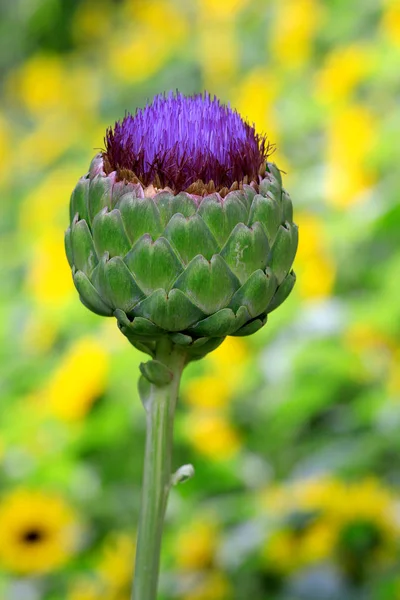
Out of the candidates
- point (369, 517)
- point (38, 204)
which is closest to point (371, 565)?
point (369, 517)

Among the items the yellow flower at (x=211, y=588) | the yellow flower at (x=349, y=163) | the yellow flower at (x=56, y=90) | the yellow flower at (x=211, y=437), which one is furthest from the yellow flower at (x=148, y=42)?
the yellow flower at (x=211, y=588)

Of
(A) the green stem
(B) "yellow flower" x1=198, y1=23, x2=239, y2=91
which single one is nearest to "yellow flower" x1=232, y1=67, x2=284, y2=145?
(B) "yellow flower" x1=198, y1=23, x2=239, y2=91

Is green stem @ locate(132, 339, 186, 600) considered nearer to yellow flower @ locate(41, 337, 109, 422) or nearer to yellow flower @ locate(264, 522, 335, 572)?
yellow flower @ locate(264, 522, 335, 572)

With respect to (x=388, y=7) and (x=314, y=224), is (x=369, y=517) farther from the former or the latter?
(x=388, y=7)

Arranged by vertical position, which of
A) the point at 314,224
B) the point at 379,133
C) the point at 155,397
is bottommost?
the point at 155,397

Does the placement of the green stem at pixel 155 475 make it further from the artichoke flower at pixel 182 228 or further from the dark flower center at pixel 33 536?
the dark flower center at pixel 33 536

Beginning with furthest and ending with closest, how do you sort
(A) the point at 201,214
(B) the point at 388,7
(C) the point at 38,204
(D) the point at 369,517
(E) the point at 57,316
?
(C) the point at 38,204
(B) the point at 388,7
(E) the point at 57,316
(D) the point at 369,517
(A) the point at 201,214

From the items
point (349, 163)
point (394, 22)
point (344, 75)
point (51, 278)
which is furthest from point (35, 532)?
point (394, 22)

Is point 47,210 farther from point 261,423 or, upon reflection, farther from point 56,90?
point 56,90
